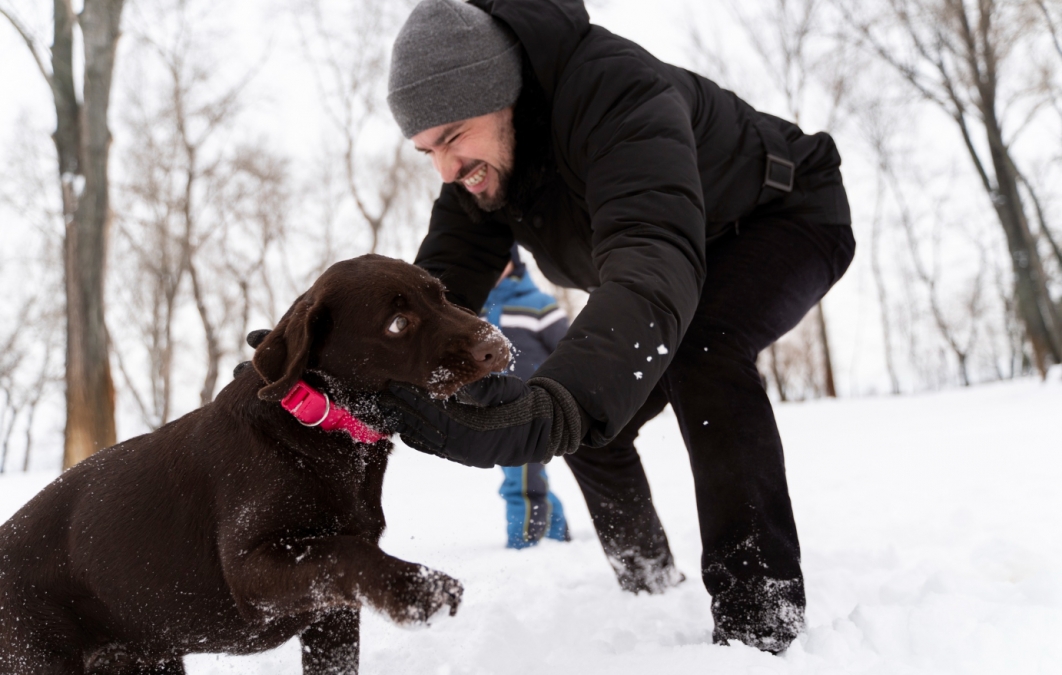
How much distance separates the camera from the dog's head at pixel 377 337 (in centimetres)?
189

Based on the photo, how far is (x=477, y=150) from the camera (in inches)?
106

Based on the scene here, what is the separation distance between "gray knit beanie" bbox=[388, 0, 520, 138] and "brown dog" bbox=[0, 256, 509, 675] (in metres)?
0.66

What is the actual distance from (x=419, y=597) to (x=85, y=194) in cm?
1085

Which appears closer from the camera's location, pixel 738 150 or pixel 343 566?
pixel 343 566

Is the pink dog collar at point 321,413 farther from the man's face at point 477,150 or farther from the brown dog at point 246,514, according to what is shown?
the man's face at point 477,150

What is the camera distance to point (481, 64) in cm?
250

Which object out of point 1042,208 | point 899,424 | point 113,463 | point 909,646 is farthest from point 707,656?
point 1042,208

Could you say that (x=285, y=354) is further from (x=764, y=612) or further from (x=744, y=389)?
(x=764, y=612)

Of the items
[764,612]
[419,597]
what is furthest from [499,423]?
[764,612]

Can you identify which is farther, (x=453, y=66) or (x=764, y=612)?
(x=453, y=66)

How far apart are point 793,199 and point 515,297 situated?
3326 millimetres

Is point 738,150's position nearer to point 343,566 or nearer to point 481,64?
point 481,64

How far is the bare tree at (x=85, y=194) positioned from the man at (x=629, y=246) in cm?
846

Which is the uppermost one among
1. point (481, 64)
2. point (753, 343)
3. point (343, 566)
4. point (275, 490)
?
point (481, 64)
